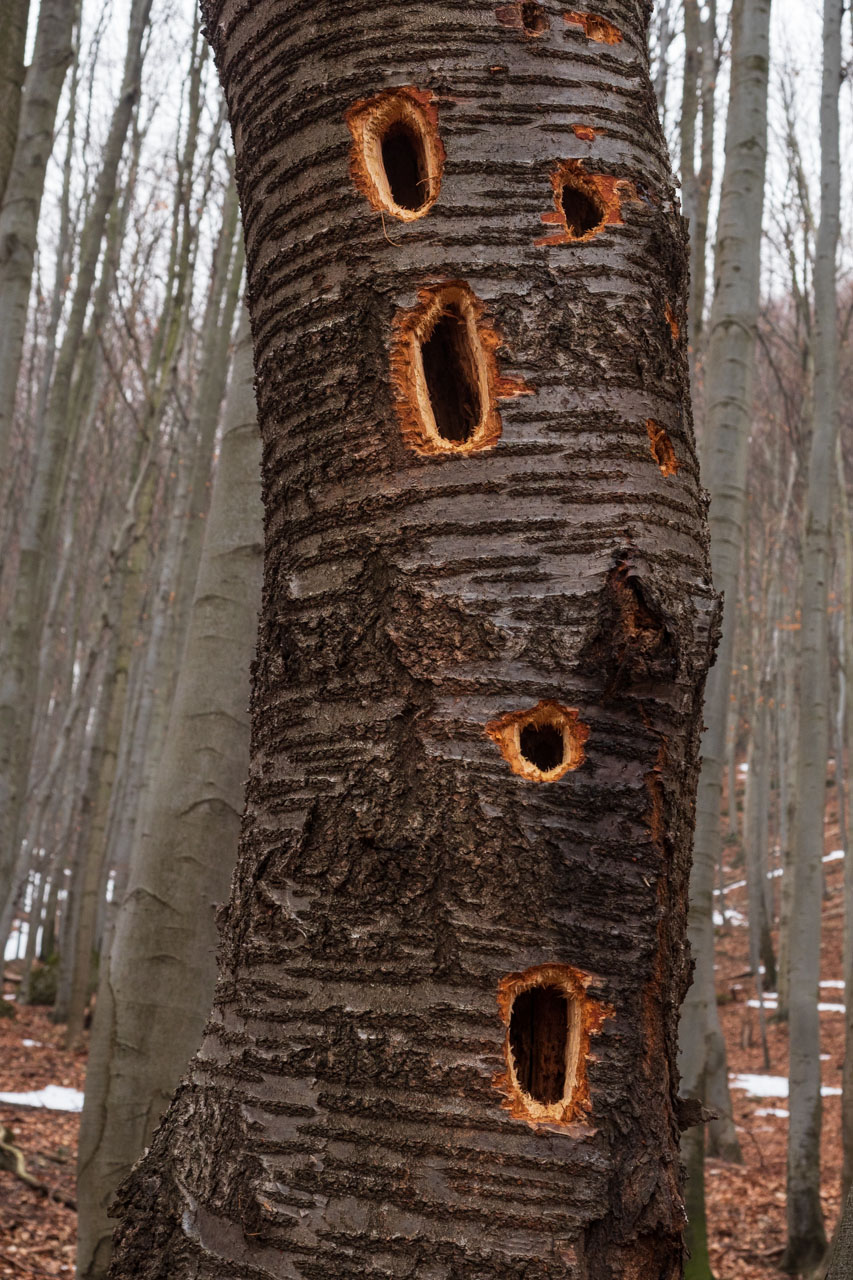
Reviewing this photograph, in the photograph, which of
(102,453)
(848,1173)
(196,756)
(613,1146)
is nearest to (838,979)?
(848,1173)

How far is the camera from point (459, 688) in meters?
1.08

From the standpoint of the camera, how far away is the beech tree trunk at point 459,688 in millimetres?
1021

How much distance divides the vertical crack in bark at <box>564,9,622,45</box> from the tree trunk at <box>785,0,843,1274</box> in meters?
5.99

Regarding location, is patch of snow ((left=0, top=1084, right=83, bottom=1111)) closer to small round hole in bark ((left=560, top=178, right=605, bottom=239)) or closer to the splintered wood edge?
the splintered wood edge

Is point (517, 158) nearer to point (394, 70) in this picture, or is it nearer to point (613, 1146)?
point (394, 70)

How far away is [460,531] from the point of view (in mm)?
1108

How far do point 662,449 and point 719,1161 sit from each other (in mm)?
8565

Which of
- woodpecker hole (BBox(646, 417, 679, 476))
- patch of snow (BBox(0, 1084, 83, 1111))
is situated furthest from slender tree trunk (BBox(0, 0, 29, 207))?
patch of snow (BBox(0, 1084, 83, 1111))

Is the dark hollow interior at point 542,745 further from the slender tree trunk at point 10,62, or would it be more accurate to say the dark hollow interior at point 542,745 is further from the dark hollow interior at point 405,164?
the slender tree trunk at point 10,62

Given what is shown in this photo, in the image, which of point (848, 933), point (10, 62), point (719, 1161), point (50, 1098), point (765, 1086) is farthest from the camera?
point (765, 1086)

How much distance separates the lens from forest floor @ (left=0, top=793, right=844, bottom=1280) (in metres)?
4.74

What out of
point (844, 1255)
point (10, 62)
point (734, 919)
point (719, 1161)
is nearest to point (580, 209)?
point (844, 1255)

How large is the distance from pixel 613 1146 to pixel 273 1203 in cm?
34

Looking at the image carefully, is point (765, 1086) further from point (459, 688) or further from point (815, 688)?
point (459, 688)
